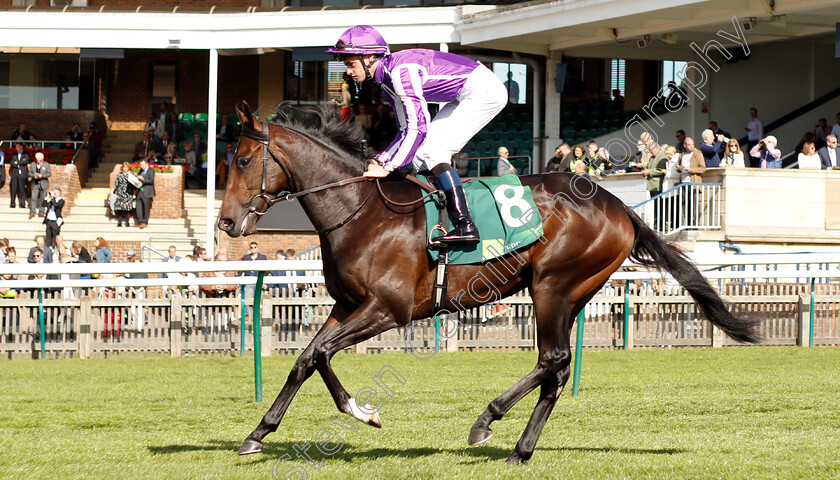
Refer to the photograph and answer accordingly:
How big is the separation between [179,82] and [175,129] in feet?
8.10

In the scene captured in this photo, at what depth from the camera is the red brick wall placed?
24562mm

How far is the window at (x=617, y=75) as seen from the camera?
2094 cm

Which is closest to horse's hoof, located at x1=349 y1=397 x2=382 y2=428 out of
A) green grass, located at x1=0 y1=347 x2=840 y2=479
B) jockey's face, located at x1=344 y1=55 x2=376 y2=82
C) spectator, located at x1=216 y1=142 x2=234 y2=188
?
green grass, located at x1=0 y1=347 x2=840 y2=479

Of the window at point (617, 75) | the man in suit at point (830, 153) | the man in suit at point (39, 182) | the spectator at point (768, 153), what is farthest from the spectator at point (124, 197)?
the man in suit at point (830, 153)

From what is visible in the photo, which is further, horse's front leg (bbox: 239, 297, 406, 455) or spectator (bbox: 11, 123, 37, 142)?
spectator (bbox: 11, 123, 37, 142)

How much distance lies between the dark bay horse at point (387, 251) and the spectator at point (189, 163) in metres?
→ 17.0

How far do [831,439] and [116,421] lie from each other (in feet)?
13.9

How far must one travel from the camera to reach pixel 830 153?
591 inches

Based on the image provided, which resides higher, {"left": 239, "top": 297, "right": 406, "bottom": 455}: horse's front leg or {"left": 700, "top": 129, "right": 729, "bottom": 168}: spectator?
{"left": 700, "top": 129, "right": 729, "bottom": 168}: spectator

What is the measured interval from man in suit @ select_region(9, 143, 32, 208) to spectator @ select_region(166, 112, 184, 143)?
334 cm

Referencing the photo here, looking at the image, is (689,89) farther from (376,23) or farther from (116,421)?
(116,421)

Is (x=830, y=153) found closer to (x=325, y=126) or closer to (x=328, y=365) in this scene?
(x=325, y=126)

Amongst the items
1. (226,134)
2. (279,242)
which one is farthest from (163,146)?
(279,242)

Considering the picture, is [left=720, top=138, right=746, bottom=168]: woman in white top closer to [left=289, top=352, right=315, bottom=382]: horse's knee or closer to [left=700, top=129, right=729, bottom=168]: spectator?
[left=700, top=129, right=729, bottom=168]: spectator
